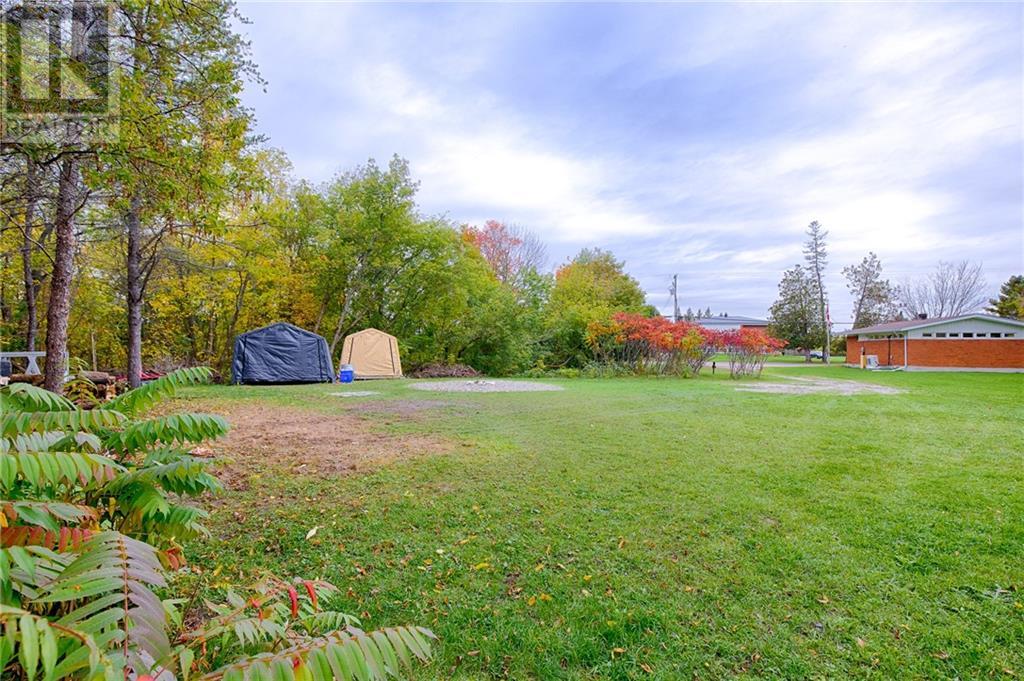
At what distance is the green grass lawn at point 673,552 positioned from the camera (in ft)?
6.04

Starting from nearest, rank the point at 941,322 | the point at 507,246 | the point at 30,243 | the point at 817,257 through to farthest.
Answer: the point at 30,243 < the point at 941,322 < the point at 507,246 < the point at 817,257

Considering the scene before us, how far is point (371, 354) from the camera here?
1423 centimetres

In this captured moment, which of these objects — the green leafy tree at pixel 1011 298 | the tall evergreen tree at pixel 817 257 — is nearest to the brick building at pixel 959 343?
the green leafy tree at pixel 1011 298

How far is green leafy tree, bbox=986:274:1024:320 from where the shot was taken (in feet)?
74.6

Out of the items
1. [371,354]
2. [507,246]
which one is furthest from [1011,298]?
[371,354]

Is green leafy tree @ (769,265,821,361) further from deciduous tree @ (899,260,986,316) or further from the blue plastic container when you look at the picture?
the blue plastic container

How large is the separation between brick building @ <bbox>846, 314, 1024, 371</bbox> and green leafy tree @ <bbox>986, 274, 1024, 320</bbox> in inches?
254

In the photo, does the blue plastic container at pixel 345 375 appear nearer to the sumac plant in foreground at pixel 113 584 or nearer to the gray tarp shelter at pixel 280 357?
the gray tarp shelter at pixel 280 357

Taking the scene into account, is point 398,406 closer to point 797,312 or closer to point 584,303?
point 584,303

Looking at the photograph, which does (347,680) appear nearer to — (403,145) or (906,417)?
(906,417)

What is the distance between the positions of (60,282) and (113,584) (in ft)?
20.2

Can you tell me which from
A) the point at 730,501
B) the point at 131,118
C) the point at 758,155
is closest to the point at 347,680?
the point at 730,501

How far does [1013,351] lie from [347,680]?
26.2 meters

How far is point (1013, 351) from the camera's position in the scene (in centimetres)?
1777
